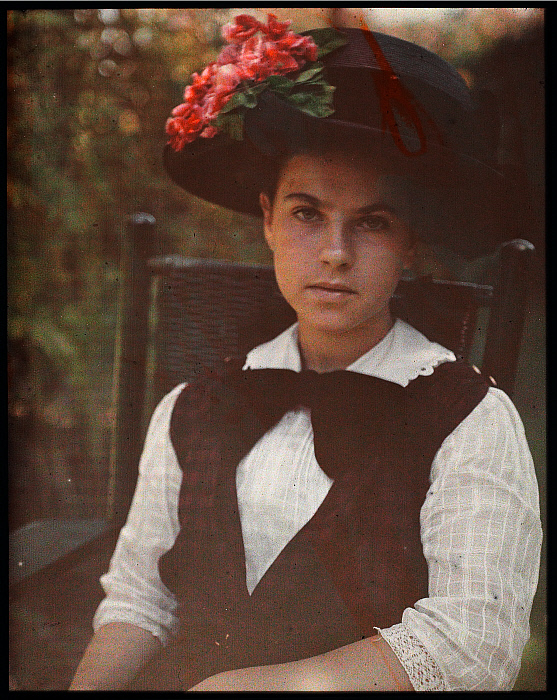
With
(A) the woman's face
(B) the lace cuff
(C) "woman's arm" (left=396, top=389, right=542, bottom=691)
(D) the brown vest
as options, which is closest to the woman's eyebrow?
(A) the woman's face

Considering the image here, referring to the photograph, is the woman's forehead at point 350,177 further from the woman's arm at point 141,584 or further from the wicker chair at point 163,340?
the woman's arm at point 141,584

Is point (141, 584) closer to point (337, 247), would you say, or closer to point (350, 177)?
point (337, 247)

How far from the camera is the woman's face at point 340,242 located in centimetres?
197

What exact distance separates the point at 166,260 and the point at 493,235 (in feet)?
3.27

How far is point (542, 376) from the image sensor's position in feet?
6.82

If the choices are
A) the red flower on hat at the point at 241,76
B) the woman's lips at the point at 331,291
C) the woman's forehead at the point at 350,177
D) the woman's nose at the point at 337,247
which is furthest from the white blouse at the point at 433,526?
the red flower on hat at the point at 241,76

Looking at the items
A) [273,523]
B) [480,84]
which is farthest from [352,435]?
[480,84]

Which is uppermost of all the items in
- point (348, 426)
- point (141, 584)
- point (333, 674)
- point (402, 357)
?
point (402, 357)

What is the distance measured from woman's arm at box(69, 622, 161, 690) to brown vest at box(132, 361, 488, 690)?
0.19ft

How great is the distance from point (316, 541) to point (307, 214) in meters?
0.96

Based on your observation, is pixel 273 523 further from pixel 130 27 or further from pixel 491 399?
pixel 130 27

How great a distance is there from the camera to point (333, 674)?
201 centimetres

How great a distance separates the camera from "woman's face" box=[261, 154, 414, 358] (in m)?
1.97

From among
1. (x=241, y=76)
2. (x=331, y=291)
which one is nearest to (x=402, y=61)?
(x=241, y=76)
